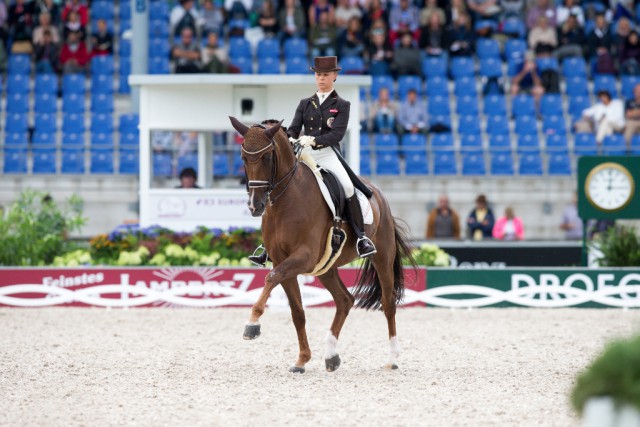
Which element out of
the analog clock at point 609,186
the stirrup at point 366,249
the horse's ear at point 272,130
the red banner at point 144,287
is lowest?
the red banner at point 144,287

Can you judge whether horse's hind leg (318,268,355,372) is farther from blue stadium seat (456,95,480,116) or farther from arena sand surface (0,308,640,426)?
blue stadium seat (456,95,480,116)

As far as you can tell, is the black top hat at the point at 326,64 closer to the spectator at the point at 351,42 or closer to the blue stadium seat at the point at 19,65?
the spectator at the point at 351,42

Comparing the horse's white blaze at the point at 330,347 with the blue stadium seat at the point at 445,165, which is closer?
the horse's white blaze at the point at 330,347

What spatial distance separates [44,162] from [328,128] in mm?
13756

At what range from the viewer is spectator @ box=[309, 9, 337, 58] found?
2431cm

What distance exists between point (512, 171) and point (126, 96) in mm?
8435

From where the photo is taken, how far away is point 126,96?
79.6 feet

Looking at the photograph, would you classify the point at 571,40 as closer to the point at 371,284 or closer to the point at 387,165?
the point at 387,165

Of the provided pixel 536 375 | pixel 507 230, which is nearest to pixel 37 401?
pixel 536 375

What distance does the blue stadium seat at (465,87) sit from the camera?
968 inches

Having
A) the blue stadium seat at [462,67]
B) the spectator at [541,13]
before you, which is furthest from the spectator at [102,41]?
the spectator at [541,13]

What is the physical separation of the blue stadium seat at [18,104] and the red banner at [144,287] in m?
9.11

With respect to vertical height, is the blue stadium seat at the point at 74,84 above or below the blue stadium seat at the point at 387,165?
above

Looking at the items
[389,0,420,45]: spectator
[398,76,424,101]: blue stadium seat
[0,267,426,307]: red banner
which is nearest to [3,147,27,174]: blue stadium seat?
[0,267,426,307]: red banner
